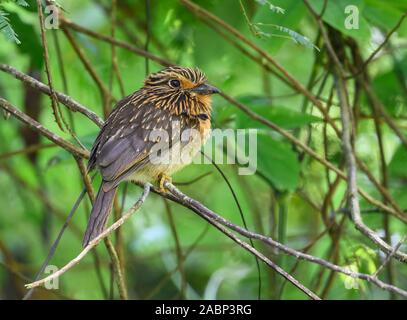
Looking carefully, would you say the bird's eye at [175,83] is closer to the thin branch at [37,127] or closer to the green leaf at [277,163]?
the green leaf at [277,163]

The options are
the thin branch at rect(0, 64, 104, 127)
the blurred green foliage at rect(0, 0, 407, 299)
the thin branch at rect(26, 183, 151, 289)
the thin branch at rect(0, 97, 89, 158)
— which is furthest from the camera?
the blurred green foliage at rect(0, 0, 407, 299)

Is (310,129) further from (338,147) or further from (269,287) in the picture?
(269,287)

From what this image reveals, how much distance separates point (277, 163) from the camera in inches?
174

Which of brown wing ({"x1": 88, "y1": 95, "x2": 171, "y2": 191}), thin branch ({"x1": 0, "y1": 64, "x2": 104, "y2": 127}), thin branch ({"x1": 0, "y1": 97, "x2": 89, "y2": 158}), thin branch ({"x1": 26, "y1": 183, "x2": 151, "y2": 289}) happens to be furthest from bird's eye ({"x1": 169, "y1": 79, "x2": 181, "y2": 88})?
thin branch ({"x1": 26, "y1": 183, "x2": 151, "y2": 289})

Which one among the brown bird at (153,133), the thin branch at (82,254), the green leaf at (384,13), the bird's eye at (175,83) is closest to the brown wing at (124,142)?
the brown bird at (153,133)

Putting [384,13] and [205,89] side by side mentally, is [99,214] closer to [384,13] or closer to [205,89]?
[205,89]

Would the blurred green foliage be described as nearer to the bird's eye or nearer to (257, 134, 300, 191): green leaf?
(257, 134, 300, 191): green leaf

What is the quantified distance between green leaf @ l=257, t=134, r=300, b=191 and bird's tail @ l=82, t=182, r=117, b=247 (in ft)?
3.47

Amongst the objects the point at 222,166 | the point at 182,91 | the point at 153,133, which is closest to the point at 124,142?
the point at 153,133

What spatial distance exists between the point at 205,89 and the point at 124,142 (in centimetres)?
61

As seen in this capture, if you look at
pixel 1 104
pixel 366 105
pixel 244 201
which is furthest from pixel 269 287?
pixel 1 104

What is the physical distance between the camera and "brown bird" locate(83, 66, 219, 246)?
144 inches

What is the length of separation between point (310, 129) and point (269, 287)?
3.36 ft

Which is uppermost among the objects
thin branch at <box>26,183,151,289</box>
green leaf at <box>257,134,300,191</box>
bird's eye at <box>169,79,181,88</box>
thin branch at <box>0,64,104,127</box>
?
bird's eye at <box>169,79,181,88</box>
